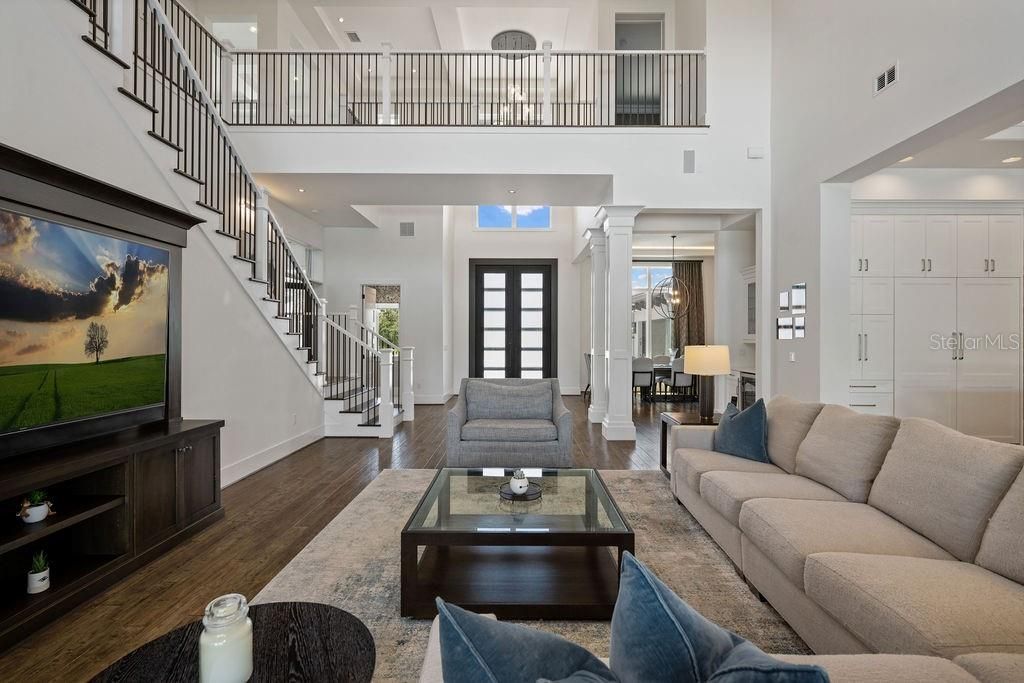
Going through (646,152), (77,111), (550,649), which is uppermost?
(646,152)

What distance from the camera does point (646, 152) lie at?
6.00 metres

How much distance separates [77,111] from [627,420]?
18.8 feet

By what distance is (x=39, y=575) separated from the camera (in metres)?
2.22

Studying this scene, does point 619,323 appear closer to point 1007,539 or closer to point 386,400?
point 386,400

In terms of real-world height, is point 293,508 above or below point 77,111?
below

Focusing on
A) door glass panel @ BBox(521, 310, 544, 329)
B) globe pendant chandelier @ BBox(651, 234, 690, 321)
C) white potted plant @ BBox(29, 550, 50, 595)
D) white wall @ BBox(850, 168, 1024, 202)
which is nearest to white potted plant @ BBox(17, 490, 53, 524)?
white potted plant @ BBox(29, 550, 50, 595)

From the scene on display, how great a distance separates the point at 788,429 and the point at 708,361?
3.96 ft

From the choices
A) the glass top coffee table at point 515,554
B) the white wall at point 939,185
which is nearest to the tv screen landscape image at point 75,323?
the glass top coffee table at point 515,554

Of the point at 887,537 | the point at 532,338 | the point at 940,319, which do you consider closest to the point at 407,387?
the point at 532,338

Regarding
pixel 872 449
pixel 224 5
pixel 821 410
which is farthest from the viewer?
pixel 224 5

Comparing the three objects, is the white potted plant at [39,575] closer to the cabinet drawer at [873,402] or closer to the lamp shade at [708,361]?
the lamp shade at [708,361]

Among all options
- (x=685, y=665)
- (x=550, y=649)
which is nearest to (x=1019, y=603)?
(x=685, y=665)

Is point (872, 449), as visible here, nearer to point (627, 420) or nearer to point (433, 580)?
point (433, 580)

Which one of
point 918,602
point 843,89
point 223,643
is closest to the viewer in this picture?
point 223,643
